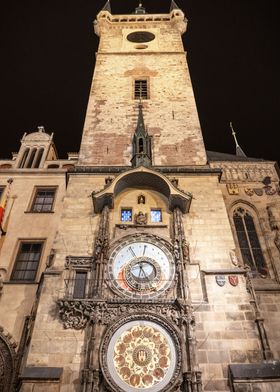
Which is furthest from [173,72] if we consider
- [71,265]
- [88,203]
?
[71,265]

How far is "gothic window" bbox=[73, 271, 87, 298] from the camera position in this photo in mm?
10038

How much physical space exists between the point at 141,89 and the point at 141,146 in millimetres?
5573

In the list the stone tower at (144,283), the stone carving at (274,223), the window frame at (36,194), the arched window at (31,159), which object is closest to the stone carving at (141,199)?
the stone tower at (144,283)

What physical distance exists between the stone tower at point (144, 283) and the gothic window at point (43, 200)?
2917 millimetres

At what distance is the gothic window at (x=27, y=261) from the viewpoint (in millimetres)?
13584

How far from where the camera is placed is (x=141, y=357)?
28.8 ft

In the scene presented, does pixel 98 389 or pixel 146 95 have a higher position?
pixel 146 95

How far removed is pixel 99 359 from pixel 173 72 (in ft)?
52.2

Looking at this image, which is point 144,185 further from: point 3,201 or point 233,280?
point 3,201

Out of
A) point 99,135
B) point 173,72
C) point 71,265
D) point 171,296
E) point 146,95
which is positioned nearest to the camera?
point 171,296

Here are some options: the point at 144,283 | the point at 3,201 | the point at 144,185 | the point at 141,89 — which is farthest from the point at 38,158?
the point at 144,283

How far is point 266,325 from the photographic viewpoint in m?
11.2

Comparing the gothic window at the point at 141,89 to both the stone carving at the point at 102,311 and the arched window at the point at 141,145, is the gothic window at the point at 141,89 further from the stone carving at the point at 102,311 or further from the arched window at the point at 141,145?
the stone carving at the point at 102,311

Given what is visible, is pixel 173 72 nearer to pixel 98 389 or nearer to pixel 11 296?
pixel 11 296
